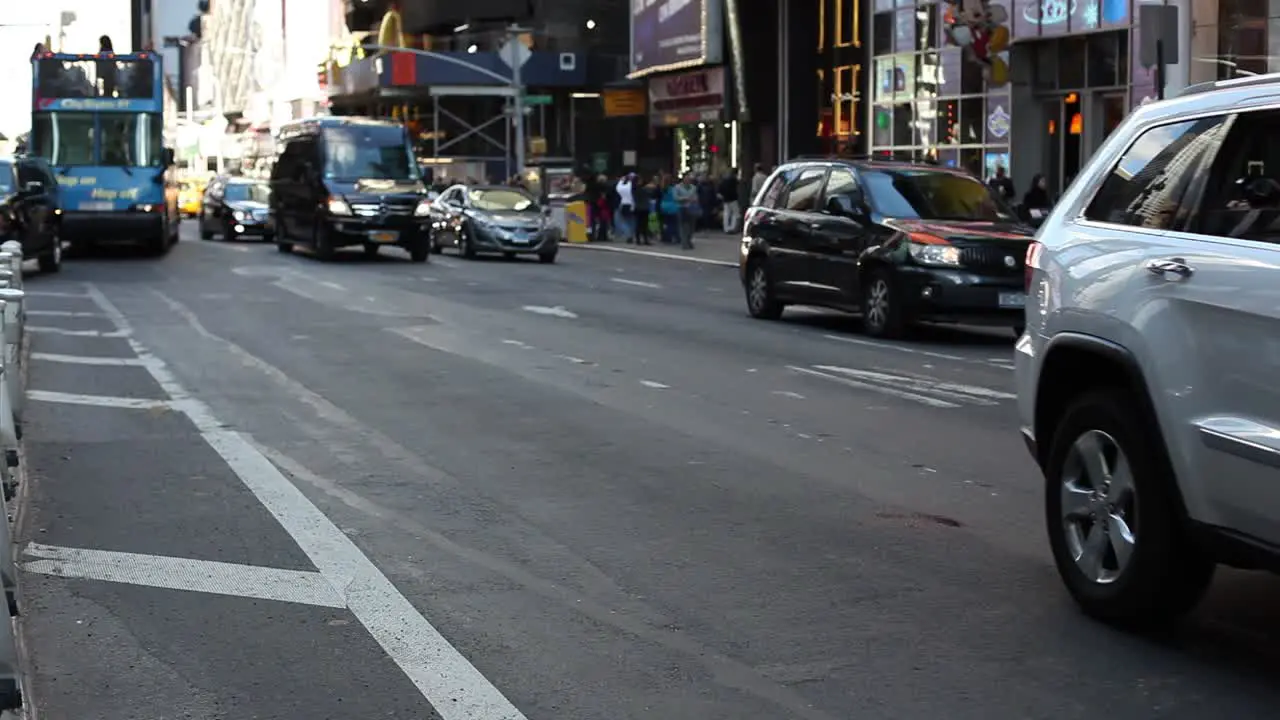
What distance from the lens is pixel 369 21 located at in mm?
97438

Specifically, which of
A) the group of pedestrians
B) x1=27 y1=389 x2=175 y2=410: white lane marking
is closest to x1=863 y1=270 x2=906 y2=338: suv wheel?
x1=27 y1=389 x2=175 y2=410: white lane marking

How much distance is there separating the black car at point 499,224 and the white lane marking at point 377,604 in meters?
25.2

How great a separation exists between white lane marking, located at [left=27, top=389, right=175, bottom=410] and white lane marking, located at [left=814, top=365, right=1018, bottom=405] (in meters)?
5.21

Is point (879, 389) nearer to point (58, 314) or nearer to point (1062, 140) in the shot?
point (58, 314)

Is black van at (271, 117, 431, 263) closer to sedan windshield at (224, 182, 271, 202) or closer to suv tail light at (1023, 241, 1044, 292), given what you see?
sedan windshield at (224, 182, 271, 202)

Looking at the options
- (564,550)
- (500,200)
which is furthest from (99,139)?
(564,550)

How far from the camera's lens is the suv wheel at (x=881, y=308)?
18.3 m

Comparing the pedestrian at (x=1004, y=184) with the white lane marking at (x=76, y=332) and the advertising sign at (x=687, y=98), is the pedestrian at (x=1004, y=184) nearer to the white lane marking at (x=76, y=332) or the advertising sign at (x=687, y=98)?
the white lane marking at (x=76, y=332)

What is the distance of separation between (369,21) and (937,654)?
309 ft

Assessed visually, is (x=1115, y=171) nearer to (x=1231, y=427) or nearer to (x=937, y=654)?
(x=1231, y=427)

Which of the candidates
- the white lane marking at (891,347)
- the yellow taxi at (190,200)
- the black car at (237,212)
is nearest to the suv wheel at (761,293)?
the white lane marking at (891,347)

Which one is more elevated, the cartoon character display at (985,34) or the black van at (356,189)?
the cartoon character display at (985,34)

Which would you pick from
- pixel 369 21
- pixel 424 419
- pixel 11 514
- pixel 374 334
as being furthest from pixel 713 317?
pixel 369 21

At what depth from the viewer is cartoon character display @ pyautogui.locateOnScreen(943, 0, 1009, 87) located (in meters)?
34.3
